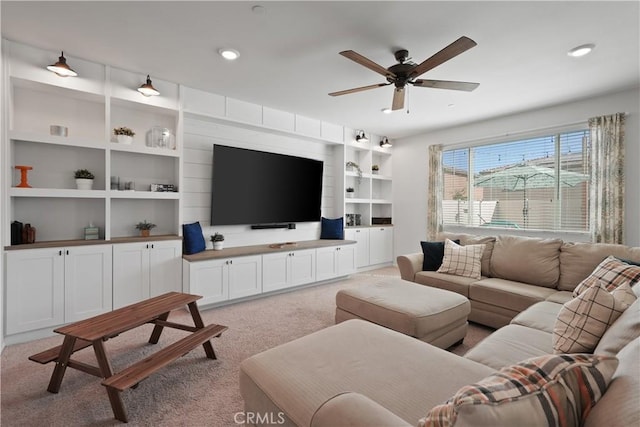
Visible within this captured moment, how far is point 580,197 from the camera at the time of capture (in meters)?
4.15

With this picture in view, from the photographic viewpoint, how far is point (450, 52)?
7.14ft

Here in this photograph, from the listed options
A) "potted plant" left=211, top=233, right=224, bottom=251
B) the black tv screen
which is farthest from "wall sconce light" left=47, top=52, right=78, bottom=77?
"potted plant" left=211, top=233, right=224, bottom=251

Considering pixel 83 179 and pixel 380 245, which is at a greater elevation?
pixel 83 179

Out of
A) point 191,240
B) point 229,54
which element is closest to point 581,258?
point 229,54

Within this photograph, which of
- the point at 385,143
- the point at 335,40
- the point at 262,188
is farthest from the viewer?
the point at 385,143

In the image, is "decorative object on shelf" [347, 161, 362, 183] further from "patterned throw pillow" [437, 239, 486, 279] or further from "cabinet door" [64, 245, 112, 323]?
"cabinet door" [64, 245, 112, 323]

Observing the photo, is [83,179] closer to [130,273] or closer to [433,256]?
[130,273]

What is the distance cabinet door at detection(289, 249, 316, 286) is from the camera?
4.36 meters

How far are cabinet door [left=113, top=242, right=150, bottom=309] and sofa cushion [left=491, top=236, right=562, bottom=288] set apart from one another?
3.93 meters

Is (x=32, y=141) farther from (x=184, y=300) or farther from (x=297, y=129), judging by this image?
(x=297, y=129)

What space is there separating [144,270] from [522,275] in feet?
13.4

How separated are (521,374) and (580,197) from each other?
15.2 feet

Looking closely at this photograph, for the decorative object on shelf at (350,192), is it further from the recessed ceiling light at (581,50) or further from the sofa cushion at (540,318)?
the sofa cushion at (540,318)

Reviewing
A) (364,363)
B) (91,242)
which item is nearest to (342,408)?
(364,363)
